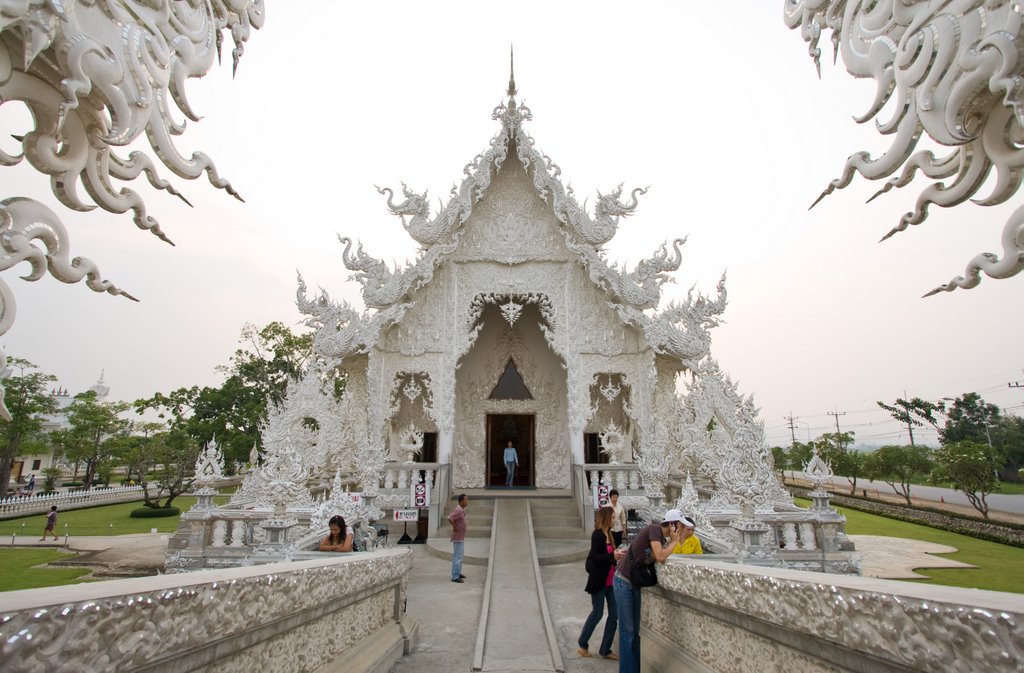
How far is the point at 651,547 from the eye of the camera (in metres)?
3.28

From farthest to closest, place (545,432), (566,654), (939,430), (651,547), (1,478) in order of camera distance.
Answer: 1. (939,430)
2. (1,478)
3. (545,432)
4. (566,654)
5. (651,547)

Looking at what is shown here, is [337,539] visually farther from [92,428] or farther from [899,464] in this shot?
[92,428]

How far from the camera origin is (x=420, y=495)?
8305mm

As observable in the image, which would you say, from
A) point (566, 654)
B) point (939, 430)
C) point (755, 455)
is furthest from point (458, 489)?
point (939, 430)

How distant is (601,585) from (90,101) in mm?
4280

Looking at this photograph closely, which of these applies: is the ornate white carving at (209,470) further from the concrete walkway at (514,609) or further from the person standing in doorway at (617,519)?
the person standing in doorway at (617,519)

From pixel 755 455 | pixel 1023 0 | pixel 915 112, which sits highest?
pixel 1023 0

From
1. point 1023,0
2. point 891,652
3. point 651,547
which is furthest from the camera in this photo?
point 651,547

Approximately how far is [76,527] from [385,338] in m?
12.2

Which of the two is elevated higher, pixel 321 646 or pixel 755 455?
pixel 755 455

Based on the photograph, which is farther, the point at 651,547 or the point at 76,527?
the point at 76,527

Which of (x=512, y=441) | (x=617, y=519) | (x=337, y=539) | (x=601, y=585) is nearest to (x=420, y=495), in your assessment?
(x=617, y=519)

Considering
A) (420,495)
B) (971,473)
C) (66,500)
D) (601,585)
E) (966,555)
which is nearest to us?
(601,585)

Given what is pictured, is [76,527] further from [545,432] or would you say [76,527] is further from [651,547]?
[651,547]
